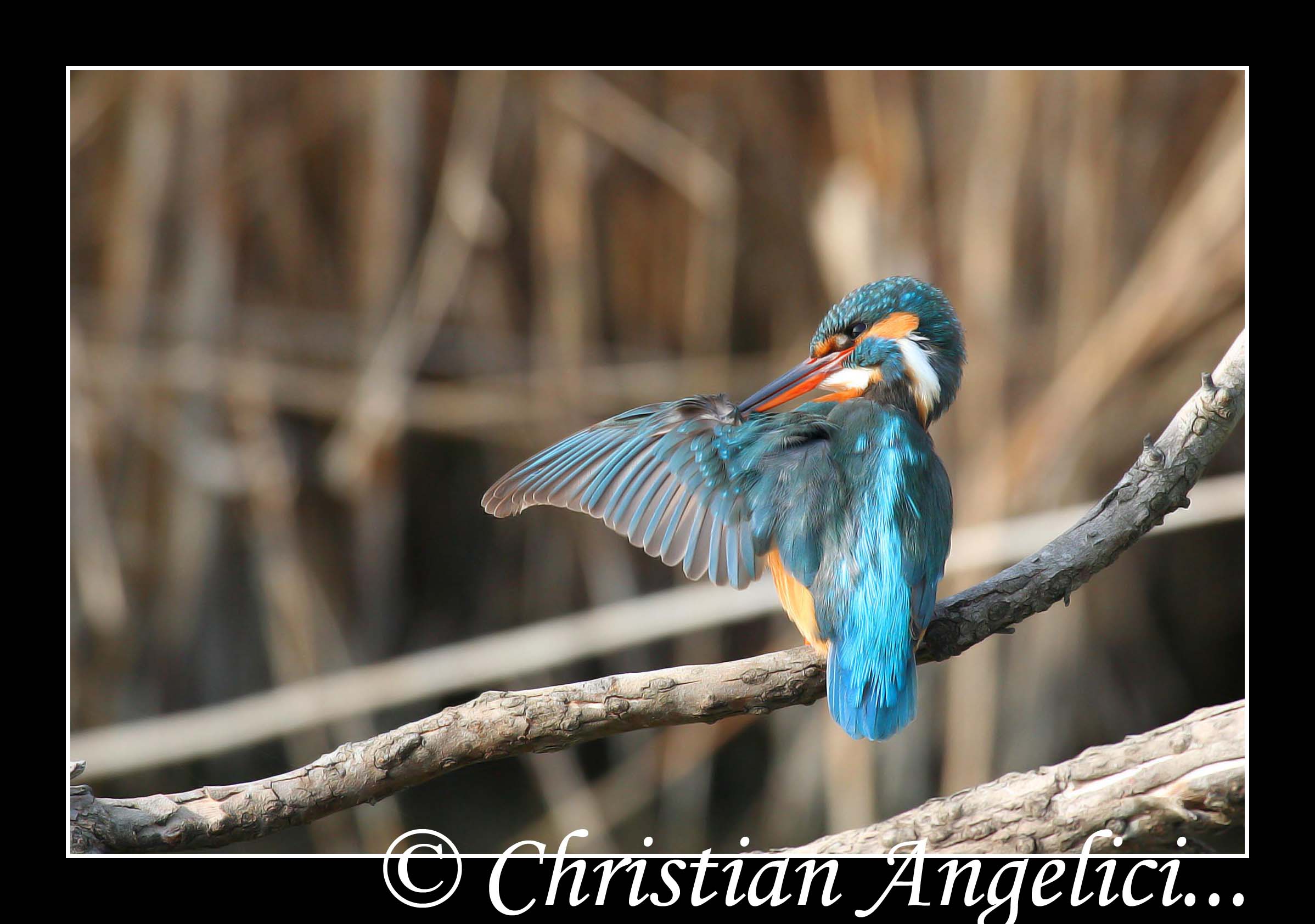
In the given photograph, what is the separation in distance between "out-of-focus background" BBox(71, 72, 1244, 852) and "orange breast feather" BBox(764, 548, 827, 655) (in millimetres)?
703

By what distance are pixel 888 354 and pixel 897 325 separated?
62 mm

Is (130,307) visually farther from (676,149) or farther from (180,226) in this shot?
(676,149)

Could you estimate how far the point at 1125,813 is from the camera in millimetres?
1187

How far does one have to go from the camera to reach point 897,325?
1.59 m

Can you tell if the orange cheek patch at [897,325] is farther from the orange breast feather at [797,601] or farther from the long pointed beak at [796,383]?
the orange breast feather at [797,601]

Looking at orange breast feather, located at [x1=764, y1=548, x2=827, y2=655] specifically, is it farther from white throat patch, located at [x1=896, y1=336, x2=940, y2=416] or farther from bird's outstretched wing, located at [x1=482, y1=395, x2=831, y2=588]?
white throat patch, located at [x1=896, y1=336, x2=940, y2=416]

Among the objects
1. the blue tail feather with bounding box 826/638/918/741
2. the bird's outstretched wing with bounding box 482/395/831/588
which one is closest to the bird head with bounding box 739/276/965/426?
the bird's outstretched wing with bounding box 482/395/831/588

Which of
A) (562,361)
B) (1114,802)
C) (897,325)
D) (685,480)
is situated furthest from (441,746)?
Result: (562,361)

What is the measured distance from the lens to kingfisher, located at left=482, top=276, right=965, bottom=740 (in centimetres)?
129

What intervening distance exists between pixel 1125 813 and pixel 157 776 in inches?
67.7

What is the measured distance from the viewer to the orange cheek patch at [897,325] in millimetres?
1590

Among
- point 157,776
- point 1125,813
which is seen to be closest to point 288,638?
point 157,776

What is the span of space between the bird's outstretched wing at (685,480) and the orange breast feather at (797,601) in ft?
0.16

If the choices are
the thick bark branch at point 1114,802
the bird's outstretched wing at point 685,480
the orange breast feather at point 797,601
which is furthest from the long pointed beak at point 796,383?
the thick bark branch at point 1114,802
